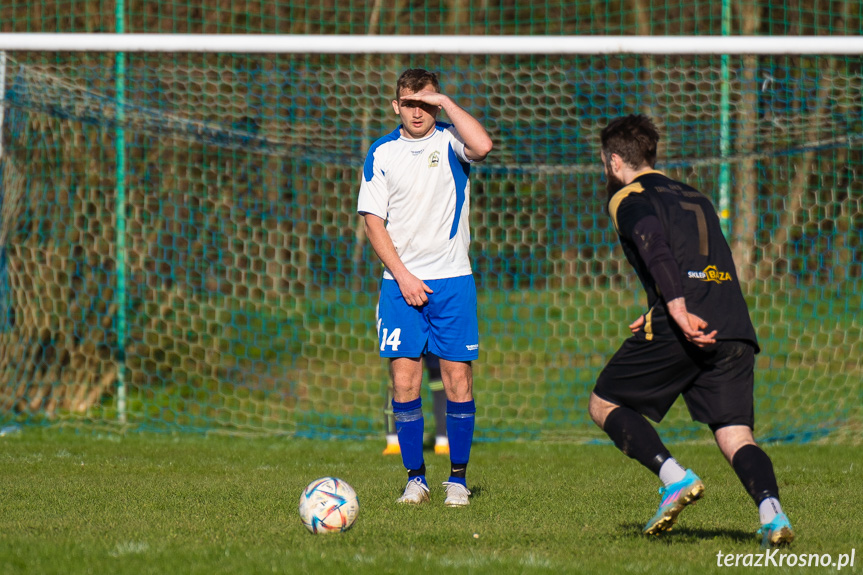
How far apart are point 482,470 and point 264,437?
2357mm

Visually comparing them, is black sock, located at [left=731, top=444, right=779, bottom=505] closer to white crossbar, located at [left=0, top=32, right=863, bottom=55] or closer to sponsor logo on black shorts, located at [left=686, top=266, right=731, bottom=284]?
sponsor logo on black shorts, located at [left=686, top=266, right=731, bottom=284]

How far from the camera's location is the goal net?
817 centimetres

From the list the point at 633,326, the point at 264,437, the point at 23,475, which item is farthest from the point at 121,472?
the point at 633,326

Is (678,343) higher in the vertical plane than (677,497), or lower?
higher

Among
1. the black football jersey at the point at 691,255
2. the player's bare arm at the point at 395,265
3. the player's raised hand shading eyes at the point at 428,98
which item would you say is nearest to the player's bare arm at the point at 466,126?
the player's raised hand shading eyes at the point at 428,98

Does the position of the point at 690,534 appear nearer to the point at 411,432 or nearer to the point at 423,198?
the point at 411,432

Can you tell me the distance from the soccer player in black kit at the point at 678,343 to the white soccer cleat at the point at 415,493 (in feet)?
4.11

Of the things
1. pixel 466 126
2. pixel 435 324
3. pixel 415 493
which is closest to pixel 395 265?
pixel 435 324

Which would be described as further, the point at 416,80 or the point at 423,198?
the point at 423,198

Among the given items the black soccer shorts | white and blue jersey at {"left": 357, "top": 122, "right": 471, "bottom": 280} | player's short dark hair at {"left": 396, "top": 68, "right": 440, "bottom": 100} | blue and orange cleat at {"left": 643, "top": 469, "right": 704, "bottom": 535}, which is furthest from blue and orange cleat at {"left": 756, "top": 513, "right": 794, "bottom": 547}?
player's short dark hair at {"left": 396, "top": 68, "right": 440, "bottom": 100}

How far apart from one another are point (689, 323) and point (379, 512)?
1.78m

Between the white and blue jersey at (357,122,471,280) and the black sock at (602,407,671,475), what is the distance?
1.32 m

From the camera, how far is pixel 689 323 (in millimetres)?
3695

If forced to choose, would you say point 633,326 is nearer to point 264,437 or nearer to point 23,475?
point 23,475
